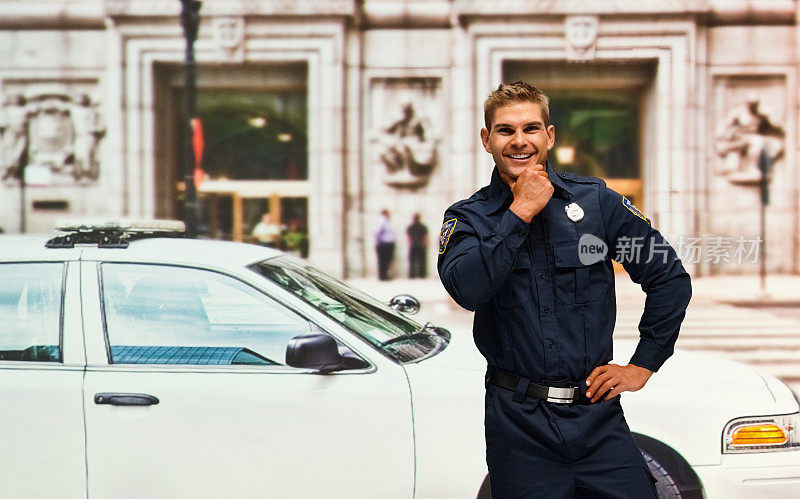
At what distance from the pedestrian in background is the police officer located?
15622 mm

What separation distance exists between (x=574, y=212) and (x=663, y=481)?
150 cm

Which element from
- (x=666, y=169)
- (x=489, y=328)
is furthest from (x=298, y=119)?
(x=489, y=328)

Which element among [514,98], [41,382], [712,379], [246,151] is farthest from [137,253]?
[246,151]

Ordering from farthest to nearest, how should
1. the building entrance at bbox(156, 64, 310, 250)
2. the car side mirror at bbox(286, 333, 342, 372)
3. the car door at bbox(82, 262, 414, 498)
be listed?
the building entrance at bbox(156, 64, 310, 250) → the car door at bbox(82, 262, 414, 498) → the car side mirror at bbox(286, 333, 342, 372)

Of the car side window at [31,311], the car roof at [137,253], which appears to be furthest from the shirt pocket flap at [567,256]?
the car side window at [31,311]

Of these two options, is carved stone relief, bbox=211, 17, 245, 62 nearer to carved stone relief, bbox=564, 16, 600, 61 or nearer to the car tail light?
carved stone relief, bbox=564, 16, 600, 61

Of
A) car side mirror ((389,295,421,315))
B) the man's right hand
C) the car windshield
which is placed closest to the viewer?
the man's right hand

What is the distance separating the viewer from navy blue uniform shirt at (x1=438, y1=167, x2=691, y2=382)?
2320 millimetres

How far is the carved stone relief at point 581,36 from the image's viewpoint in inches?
696

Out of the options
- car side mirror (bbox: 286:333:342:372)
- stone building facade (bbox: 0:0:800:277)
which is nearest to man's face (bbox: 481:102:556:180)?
car side mirror (bbox: 286:333:342:372)

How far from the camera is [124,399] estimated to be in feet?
10.8

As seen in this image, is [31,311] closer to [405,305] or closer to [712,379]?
[405,305]

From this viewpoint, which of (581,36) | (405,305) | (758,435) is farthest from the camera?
(581,36)

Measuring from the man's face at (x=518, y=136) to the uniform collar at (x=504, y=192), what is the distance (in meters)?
0.09
